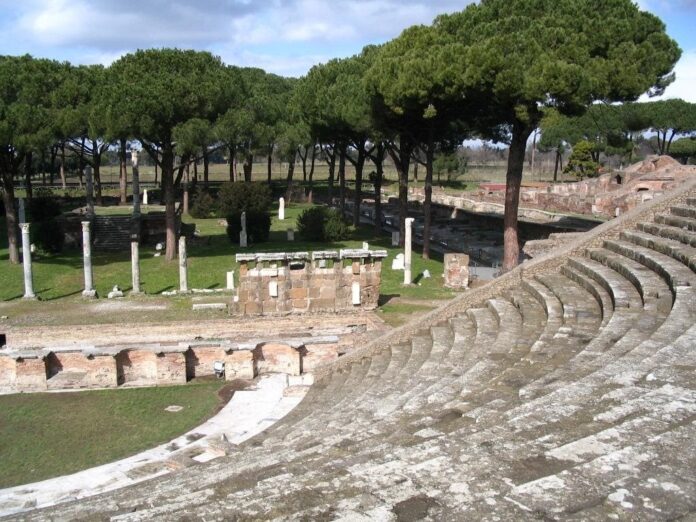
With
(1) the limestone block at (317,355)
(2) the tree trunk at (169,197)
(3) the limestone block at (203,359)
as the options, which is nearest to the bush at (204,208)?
(2) the tree trunk at (169,197)

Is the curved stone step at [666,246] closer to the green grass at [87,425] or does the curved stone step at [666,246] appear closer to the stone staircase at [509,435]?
the stone staircase at [509,435]

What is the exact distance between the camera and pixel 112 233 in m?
31.0

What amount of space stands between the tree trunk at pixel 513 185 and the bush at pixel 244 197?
15.8 metres

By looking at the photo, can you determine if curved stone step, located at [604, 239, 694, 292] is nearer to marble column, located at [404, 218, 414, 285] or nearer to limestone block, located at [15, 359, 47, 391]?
marble column, located at [404, 218, 414, 285]

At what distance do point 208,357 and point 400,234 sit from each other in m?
15.8

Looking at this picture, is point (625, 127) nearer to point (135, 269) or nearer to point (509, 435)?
point (135, 269)

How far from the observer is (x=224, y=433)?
1151cm

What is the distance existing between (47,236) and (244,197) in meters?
10.6

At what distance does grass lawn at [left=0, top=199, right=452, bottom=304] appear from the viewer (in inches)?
827

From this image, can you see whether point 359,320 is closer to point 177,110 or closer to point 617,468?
point 177,110

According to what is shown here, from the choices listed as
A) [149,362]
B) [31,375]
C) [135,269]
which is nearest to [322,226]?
[135,269]

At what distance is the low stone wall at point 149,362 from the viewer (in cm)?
1392

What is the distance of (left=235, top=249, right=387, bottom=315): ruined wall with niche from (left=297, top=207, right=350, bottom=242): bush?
11557 millimetres

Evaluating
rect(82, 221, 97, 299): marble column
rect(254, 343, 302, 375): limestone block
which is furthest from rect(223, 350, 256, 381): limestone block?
rect(82, 221, 97, 299): marble column
